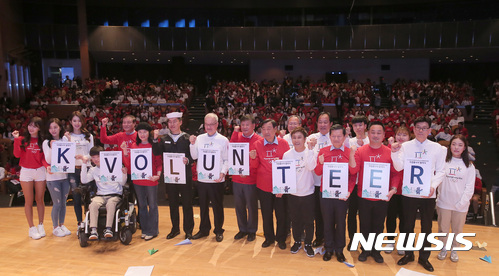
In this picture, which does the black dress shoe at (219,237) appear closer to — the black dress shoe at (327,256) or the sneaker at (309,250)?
the sneaker at (309,250)

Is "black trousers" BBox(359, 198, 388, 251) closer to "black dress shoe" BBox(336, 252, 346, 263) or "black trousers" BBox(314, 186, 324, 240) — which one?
"black dress shoe" BBox(336, 252, 346, 263)

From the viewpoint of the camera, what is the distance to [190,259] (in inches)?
172

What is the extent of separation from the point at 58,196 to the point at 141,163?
133 cm

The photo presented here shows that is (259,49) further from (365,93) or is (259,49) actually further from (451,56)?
(451,56)

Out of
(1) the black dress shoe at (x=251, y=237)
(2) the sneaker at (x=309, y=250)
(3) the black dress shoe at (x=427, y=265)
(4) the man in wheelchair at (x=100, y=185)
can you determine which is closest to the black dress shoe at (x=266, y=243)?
(1) the black dress shoe at (x=251, y=237)

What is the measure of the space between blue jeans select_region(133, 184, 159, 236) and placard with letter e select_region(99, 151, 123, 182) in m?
0.29

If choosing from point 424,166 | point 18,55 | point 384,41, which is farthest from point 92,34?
point 424,166

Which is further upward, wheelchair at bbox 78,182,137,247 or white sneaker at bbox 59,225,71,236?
wheelchair at bbox 78,182,137,247

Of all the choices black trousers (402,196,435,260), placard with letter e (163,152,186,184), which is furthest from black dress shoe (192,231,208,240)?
black trousers (402,196,435,260)

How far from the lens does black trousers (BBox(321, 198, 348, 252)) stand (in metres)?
4.12

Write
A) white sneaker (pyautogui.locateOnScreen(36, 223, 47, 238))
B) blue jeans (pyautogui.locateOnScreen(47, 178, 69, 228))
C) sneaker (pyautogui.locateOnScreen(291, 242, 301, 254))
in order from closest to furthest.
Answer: sneaker (pyautogui.locateOnScreen(291, 242, 301, 254))
blue jeans (pyautogui.locateOnScreen(47, 178, 69, 228))
white sneaker (pyautogui.locateOnScreen(36, 223, 47, 238))

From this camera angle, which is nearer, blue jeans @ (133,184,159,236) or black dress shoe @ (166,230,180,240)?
blue jeans @ (133,184,159,236)

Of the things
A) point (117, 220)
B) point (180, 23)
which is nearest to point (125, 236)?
point (117, 220)

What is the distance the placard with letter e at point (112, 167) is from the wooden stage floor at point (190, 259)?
891mm
